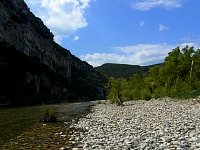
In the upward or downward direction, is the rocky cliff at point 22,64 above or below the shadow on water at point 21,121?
above

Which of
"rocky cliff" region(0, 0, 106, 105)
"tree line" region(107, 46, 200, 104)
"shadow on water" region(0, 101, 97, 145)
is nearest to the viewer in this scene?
"shadow on water" region(0, 101, 97, 145)

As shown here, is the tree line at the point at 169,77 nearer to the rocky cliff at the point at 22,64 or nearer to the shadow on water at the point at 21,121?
the shadow on water at the point at 21,121

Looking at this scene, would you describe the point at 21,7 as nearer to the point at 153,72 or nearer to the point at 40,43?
the point at 40,43

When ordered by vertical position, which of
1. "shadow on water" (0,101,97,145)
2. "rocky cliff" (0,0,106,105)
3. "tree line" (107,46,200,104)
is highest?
"rocky cliff" (0,0,106,105)

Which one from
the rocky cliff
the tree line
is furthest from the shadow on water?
the rocky cliff

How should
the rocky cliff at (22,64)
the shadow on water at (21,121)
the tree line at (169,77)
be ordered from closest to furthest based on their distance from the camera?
the shadow on water at (21,121) < the tree line at (169,77) < the rocky cliff at (22,64)

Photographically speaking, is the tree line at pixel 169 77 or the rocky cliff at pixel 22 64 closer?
the tree line at pixel 169 77

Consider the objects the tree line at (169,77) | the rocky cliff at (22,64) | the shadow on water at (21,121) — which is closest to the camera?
the shadow on water at (21,121)

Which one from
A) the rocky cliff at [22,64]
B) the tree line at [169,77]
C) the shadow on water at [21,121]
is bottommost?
the shadow on water at [21,121]

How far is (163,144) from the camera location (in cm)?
1451

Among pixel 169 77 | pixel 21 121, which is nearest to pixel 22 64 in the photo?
pixel 169 77

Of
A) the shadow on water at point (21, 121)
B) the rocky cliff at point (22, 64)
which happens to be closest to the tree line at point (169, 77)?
the shadow on water at point (21, 121)

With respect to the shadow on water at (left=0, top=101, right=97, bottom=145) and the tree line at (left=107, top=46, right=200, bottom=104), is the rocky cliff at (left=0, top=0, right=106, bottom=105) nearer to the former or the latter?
the tree line at (left=107, top=46, right=200, bottom=104)

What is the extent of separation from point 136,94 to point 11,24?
9625 cm
